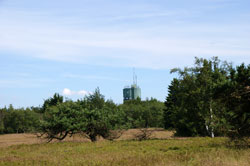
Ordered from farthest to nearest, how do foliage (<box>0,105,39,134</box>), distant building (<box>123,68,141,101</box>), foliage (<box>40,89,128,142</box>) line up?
distant building (<box>123,68,141,101</box>)
foliage (<box>0,105,39,134</box>)
foliage (<box>40,89,128,142</box>)

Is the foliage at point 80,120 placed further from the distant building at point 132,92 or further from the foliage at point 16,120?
the distant building at point 132,92

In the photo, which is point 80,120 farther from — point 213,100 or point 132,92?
point 132,92

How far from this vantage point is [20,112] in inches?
3088

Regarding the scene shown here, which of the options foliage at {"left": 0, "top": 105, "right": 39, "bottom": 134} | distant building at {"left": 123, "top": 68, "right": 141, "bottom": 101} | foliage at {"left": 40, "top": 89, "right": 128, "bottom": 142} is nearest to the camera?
foliage at {"left": 40, "top": 89, "right": 128, "bottom": 142}

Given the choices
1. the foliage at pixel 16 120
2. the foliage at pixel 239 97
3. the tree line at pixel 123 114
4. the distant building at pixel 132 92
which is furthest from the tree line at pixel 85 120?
the distant building at pixel 132 92

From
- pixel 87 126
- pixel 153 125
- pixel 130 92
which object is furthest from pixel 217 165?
pixel 130 92

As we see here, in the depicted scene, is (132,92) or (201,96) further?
(132,92)

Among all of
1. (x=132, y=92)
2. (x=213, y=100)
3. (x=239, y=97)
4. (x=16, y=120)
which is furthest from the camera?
(x=132, y=92)

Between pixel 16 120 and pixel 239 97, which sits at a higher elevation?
pixel 16 120

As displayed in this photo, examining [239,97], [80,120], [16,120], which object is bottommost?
[80,120]

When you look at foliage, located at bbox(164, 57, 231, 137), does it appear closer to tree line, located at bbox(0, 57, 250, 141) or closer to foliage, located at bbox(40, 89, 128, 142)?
tree line, located at bbox(0, 57, 250, 141)

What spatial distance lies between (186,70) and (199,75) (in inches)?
74.1

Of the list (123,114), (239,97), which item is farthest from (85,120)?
(239,97)

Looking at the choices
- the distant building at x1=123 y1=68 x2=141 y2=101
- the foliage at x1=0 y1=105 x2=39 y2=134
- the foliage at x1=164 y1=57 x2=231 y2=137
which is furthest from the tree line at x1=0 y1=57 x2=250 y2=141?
the distant building at x1=123 y1=68 x2=141 y2=101
